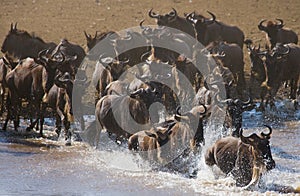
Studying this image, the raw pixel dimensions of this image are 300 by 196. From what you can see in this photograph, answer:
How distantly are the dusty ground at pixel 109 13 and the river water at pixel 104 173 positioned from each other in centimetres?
771

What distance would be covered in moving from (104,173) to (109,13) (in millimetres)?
13333

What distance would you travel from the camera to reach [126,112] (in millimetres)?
12492

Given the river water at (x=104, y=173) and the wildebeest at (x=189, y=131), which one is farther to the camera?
the wildebeest at (x=189, y=131)

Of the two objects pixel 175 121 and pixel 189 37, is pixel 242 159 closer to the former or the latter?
pixel 175 121

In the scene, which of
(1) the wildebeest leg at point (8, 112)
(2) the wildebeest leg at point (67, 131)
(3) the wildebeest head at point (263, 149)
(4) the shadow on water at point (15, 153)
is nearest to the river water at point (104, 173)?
(4) the shadow on water at point (15, 153)

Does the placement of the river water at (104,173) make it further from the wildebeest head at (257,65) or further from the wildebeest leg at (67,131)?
the wildebeest head at (257,65)

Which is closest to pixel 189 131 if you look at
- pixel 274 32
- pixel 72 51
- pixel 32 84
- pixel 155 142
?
pixel 155 142

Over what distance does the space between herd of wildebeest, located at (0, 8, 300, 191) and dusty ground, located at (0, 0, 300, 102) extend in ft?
8.97

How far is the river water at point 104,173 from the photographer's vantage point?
10.1 m

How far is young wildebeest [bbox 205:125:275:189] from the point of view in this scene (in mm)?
9664

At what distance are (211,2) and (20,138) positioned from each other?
12411 mm

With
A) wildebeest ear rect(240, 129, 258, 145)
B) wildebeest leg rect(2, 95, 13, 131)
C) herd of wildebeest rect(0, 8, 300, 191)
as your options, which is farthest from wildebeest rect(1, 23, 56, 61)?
wildebeest ear rect(240, 129, 258, 145)

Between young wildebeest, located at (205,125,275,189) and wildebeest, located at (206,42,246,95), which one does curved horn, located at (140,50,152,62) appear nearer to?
wildebeest, located at (206,42,246,95)

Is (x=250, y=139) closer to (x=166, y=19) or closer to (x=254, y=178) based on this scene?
(x=254, y=178)
